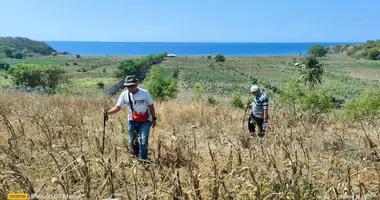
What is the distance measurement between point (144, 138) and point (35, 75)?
5332 cm

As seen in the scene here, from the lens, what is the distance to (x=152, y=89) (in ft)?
150

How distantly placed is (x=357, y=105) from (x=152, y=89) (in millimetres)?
26871

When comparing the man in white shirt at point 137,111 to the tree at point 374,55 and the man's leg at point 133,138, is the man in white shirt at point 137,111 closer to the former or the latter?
the man's leg at point 133,138

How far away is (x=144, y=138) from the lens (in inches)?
193

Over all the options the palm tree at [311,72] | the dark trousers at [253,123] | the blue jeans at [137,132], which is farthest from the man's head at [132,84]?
the palm tree at [311,72]

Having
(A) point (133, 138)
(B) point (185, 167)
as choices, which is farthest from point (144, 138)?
(B) point (185, 167)

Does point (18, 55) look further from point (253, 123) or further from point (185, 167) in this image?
point (185, 167)

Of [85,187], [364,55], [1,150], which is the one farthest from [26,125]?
[364,55]

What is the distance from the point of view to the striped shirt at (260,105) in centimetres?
677

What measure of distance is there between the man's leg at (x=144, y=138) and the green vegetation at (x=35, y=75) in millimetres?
52410

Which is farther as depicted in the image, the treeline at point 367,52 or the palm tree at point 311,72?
the treeline at point 367,52

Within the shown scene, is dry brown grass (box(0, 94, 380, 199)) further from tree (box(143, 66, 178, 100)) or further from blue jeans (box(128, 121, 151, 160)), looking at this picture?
tree (box(143, 66, 178, 100))

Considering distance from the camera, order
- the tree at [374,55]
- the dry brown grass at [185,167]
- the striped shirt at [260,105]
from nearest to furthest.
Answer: the dry brown grass at [185,167] → the striped shirt at [260,105] → the tree at [374,55]

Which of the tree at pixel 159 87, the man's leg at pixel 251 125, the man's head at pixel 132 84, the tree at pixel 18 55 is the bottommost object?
the tree at pixel 159 87
